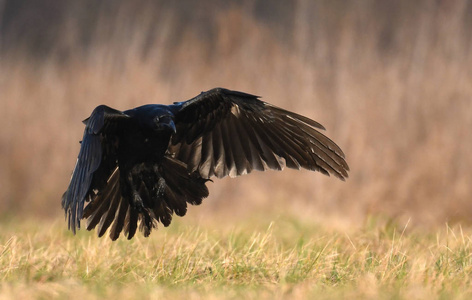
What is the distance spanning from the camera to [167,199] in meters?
4.21

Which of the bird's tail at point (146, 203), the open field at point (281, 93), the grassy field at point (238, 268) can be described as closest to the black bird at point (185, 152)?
the bird's tail at point (146, 203)

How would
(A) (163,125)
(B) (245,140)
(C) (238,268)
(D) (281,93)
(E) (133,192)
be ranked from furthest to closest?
(D) (281,93) → (B) (245,140) → (E) (133,192) → (A) (163,125) → (C) (238,268)

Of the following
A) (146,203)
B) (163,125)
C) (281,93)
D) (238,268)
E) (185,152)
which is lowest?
(238,268)

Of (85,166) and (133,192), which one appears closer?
(85,166)

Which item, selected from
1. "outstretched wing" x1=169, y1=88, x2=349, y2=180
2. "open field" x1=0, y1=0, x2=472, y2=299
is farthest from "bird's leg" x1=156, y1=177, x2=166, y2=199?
"open field" x1=0, y1=0, x2=472, y2=299

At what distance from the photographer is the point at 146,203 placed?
4129 millimetres

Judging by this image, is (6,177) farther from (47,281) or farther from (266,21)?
(47,281)

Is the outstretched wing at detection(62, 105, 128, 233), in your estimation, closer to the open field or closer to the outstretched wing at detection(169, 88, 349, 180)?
the outstretched wing at detection(169, 88, 349, 180)

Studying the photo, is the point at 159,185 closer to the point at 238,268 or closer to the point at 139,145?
the point at 139,145

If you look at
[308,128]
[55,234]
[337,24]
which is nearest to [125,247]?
[55,234]

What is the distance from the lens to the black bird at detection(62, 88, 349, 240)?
12.9ft

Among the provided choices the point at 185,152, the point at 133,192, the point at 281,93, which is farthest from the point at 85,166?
the point at 281,93

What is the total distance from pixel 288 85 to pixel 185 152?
114 inches

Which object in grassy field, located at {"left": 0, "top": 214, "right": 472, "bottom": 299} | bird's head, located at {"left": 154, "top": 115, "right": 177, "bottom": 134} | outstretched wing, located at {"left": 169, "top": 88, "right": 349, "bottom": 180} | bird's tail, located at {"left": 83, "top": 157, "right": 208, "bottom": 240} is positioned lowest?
grassy field, located at {"left": 0, "top": 214, "right": 472, "bottom": 299}
